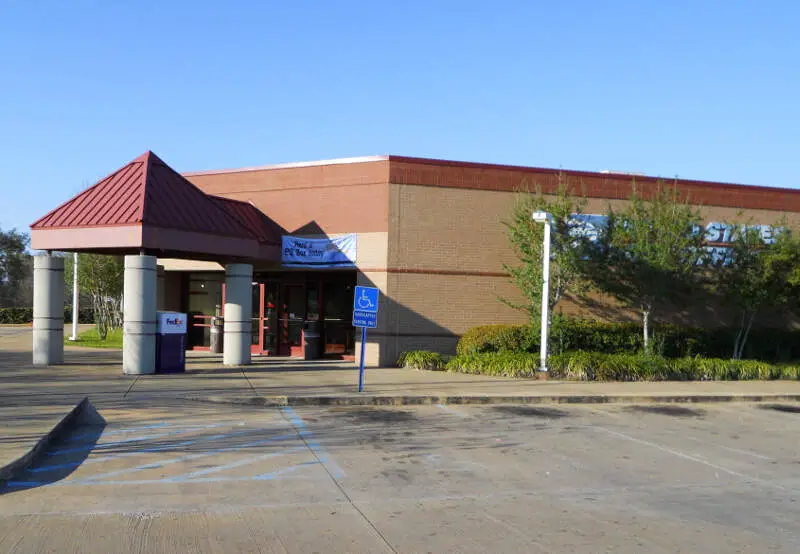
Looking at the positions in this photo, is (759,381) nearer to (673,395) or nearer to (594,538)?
(673,395)

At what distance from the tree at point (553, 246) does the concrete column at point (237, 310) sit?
694 cm

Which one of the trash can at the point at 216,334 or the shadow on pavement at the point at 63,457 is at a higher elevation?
the trash can at the point at 216,334

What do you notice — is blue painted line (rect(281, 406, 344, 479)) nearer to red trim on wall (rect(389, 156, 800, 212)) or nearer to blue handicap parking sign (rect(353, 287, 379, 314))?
blue handicap parking sign (rect(353, 287, 379, 314))

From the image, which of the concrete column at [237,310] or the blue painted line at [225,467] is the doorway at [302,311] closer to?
the concrete column at [237,310]

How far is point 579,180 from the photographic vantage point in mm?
21797

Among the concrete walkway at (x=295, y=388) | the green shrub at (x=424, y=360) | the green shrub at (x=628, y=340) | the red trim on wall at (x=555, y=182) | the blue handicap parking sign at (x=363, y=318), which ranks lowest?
the concrete walkway at (x=295, y=388)

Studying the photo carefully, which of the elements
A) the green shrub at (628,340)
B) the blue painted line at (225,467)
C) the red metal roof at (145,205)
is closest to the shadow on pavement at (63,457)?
the blue painted line at (225,467)

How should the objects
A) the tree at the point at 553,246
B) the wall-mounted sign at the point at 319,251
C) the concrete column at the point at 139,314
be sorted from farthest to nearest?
the wall-mounted sign at the point at 319,251 < the tree at the point at 553,246 < the concrete column at the point at 139,314

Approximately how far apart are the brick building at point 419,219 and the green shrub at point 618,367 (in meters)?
1.95

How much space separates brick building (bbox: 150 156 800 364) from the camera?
20.7 m

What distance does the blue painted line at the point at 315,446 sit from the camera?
8.93 meters

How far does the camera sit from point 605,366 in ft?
60.5

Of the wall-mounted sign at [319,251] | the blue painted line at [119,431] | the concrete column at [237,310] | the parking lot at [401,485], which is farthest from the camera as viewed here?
the wall-mounted sign at [319,251]

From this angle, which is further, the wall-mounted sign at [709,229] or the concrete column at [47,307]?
the wall-mounted sign at [709,229]
